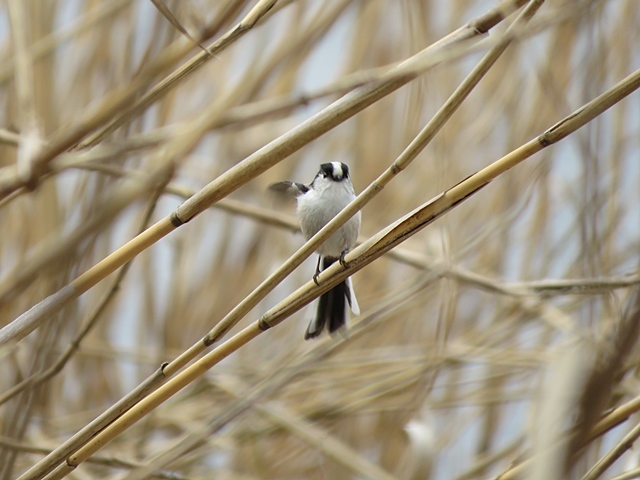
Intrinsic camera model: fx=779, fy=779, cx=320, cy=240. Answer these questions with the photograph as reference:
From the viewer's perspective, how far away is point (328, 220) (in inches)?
51.5

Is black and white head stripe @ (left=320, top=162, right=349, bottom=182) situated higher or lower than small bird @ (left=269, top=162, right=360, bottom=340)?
higher

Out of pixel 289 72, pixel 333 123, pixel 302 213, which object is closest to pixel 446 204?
pixel 333 123

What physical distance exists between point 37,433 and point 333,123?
1080mm

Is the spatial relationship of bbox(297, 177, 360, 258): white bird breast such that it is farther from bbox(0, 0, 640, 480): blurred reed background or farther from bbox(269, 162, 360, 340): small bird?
bbox(0, 0, 640, 480): blurred reed background

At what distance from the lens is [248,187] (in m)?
1.90

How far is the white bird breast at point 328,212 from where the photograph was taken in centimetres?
128

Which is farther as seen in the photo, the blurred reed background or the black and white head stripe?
the black and white head stripe

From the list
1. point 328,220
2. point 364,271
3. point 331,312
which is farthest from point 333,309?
point 364,271

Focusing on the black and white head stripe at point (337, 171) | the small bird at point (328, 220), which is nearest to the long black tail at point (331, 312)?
the small bird at point (328, 220)

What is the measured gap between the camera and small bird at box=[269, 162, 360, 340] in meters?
1.26

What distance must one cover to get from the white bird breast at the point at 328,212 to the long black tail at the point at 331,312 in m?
0.07

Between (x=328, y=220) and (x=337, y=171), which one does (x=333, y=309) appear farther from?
(x=337, y=171)

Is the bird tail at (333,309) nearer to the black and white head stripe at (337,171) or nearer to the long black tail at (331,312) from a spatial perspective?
the long black tail at (331,312)

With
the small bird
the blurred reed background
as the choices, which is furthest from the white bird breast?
the blurred reed background
